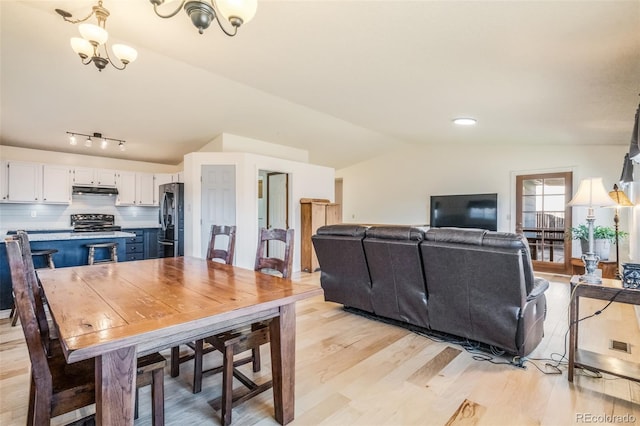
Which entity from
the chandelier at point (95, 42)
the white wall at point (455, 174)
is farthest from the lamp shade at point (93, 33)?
the white wall at point (455, 174)

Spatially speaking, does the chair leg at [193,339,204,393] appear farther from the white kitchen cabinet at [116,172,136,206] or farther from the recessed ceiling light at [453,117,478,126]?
the white kitchen cabinet at [116,172,136,206]

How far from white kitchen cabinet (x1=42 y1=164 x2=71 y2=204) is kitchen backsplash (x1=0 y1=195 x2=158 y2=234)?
25 cm

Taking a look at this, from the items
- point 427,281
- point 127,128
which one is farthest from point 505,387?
point 127,128

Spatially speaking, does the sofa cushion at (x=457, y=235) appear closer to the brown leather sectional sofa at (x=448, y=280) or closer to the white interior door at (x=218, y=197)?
the brown leather sectional sofa at (x=448, y=280)

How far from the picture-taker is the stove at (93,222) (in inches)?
231

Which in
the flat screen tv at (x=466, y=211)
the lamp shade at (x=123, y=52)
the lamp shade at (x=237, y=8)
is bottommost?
the flat screen tv at (x=466, y=211)

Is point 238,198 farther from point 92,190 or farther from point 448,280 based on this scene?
point 448,280

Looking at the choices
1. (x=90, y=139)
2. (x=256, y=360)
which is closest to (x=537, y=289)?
(x=256, y=360)

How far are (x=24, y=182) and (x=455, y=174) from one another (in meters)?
8.37

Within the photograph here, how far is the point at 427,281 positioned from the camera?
278 centimetres

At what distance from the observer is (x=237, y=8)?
1642mm

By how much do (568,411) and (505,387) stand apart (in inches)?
13.4

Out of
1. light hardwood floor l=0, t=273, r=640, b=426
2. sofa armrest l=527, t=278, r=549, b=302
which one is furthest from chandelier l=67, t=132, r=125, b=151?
sofa armrest l=527, t=278, r=549, b=302

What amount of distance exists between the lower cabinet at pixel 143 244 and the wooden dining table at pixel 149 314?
14.7 ft
